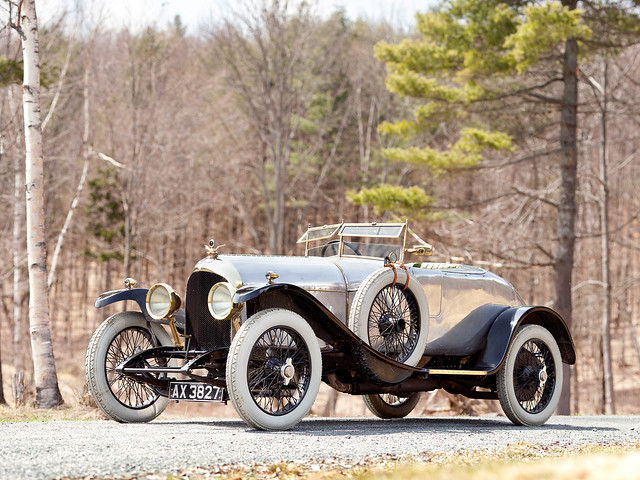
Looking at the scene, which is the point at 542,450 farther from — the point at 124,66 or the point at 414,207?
the point at 124,66

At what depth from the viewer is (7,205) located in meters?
27.7

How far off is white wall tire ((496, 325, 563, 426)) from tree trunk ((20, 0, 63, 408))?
611 cm

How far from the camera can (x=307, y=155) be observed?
30.1m

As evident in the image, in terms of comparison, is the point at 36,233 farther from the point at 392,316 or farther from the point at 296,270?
the point at 392,316

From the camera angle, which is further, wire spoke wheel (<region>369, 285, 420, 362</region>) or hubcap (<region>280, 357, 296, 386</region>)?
wire spoke wheel (<region>369, 285, 420, 362</region>)

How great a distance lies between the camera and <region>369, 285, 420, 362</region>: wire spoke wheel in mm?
7523

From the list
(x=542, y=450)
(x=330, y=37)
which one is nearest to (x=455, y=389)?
(x=542, y=450)

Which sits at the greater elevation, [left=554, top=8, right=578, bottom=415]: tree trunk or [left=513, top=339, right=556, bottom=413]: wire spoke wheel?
[left=554, top=8, right=578, bottom=415]: tree trunk

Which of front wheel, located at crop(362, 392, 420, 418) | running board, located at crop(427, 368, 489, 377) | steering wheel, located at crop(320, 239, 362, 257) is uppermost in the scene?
steering wheel, located at crop(320, 239, 362, 257)

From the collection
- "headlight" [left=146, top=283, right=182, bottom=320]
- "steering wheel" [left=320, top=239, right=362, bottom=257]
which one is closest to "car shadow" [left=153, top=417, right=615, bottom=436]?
"headlight" [left=146, top=283, right=182, bottom=320]

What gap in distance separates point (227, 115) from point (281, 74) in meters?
10.5

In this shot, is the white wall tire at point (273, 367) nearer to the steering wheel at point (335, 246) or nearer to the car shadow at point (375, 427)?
the car shadow at point (375, 427)

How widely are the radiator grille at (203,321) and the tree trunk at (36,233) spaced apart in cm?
436

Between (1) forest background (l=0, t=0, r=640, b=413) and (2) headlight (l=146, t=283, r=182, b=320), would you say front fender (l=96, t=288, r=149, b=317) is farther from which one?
(1) forest background (l=0, t=0, r=640, b=413)
